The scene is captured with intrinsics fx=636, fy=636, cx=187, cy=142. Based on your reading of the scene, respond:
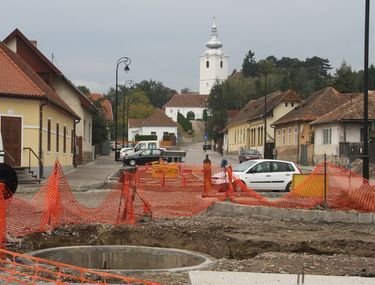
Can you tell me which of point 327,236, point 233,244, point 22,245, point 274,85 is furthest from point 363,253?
point 274,85

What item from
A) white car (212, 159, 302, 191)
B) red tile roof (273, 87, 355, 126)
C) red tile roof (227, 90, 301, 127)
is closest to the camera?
white car (212, 159, 302, 191)

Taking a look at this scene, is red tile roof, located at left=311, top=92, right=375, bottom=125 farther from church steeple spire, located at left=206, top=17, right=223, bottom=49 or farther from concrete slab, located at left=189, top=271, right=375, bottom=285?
church steeple spire, located at left=206, top=17, right=223, bottom=49

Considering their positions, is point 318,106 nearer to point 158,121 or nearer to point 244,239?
point 244,239

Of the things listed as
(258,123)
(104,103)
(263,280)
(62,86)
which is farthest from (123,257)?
(104,103)

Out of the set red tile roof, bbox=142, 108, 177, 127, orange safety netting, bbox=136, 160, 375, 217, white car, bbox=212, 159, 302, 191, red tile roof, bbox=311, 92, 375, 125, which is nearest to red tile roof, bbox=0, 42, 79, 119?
orange safety netting, bbox=136, 160, 375, 217

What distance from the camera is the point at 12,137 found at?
99.2ft

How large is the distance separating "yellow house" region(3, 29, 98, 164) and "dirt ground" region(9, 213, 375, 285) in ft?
89.5

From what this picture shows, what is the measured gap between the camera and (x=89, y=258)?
40.4ft

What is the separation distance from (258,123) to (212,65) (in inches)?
3960

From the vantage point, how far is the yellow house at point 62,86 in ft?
132

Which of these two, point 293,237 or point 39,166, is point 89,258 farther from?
point 39,166

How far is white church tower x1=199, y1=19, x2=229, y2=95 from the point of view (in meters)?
180

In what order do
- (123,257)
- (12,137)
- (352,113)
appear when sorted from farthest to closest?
1. (352,113)
2. (12,137)
3. (123,257)

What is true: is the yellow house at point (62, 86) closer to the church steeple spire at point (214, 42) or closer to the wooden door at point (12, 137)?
the wooden door at point (12, 137)
